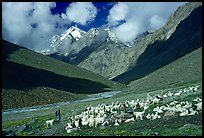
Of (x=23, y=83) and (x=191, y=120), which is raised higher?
(x=23, y=83)

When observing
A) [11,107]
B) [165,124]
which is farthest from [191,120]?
[11,107]

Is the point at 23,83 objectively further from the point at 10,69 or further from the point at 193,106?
the point at 193,106

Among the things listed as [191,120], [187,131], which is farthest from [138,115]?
[187,131]

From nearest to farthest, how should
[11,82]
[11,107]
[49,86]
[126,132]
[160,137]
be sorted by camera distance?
[160,137], [126,132], [11,107], [11,82], [49,86]

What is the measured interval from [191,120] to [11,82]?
13895 centimetres

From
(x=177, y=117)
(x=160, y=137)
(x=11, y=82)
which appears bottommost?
(x=160, y=137)

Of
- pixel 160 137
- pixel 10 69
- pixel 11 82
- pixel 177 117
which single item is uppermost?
pixel 10 69

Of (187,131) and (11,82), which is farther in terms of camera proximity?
(11,82)

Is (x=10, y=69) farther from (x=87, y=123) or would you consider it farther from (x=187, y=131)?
(x=187, y=131)

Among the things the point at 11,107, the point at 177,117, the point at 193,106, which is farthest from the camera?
the point at 11,107

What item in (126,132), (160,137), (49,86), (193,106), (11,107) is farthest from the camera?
(49,86)

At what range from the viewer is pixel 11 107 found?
13425 cm

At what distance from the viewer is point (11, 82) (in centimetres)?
16800

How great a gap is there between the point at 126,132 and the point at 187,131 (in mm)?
6688
